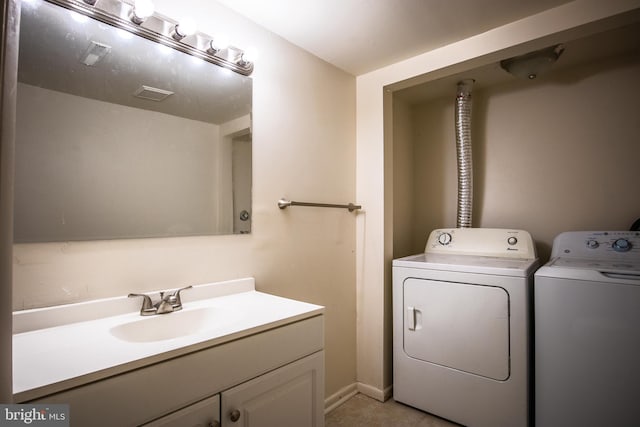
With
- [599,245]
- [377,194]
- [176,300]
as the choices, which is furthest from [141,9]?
[599,245]

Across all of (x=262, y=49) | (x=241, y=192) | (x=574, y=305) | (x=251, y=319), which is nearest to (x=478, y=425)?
(x=574, y=305)

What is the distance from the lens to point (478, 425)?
5.79ft

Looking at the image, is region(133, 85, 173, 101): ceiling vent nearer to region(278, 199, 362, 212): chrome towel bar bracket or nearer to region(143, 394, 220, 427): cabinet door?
region(278, 199, 362, 212): chrome towel bar bracket

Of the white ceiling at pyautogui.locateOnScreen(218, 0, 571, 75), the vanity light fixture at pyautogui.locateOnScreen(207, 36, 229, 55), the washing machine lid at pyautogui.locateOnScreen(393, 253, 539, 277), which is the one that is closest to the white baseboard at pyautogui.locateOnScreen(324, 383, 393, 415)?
the washing machine lid at pyautogui.locateOnScreen(393, 253, 539, 277)

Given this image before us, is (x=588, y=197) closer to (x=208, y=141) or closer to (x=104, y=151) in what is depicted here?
(x=208, y=141)

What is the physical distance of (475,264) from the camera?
6.03 ft

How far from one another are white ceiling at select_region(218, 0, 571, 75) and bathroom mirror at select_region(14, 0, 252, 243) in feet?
1.26

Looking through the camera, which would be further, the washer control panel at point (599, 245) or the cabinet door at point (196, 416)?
the washer control panel at point (599, 245)


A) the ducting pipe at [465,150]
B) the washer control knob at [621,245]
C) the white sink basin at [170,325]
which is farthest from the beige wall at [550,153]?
the white sink basin at [170,325]

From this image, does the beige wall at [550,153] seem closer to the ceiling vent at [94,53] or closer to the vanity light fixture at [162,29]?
the vanity light fixture at [162,29]

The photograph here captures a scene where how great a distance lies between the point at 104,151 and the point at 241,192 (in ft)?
1.91

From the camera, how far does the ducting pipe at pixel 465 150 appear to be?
2.37m

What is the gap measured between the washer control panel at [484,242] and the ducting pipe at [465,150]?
157 millimetres

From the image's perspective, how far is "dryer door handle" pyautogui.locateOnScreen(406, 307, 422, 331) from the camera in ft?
6.45
